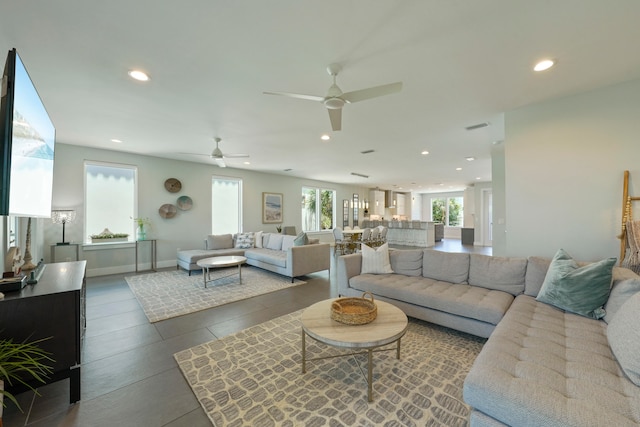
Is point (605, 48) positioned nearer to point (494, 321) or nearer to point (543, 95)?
point (543, 95)

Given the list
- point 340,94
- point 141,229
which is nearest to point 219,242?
point 141,229

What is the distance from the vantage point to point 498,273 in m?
2.78

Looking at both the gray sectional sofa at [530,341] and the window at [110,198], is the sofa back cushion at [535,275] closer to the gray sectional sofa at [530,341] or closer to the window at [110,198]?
the gray sectional sofa at [530,341]

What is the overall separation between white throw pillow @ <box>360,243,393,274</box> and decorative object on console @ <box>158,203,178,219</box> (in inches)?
205

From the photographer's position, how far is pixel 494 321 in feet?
7.39

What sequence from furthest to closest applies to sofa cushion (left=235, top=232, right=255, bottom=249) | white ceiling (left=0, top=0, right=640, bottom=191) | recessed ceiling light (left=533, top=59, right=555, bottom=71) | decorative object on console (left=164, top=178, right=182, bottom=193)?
1. sofa cushion (left=235, top=232, right=255, bottom=249)
2. decorative object on console (left=164, top=178, right=182, bottom=193)
3. recessed ceiling light (left=533, top=59, right=555, bottom=71)
4. white ceiling (left=0, top=0, right=640, bottom=191)

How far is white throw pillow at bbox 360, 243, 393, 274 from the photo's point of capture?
11.4 ft

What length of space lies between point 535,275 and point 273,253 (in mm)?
4581

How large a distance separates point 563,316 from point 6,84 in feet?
14.0

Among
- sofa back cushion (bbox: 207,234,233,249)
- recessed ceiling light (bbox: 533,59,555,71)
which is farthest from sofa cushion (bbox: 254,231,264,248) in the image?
recessed ceiling light (bbox: 533,59,555,71)

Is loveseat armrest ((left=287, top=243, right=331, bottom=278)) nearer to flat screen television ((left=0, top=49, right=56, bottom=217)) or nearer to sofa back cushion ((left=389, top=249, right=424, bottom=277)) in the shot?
sofa back cushion ((left=389, top=249, right=424, bottom=277))

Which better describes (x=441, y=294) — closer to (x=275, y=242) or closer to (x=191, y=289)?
(x=191, y=289)

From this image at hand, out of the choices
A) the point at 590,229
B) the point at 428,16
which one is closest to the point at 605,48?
the point at 428,16

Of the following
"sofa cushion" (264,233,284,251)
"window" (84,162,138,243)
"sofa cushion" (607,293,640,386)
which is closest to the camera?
"sofa cushion" (607,293,640,386)
